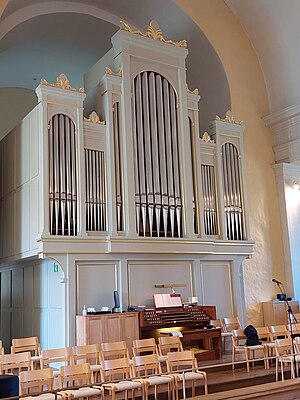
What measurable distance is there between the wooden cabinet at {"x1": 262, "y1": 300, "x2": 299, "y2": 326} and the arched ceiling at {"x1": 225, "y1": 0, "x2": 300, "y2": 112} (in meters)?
5.20

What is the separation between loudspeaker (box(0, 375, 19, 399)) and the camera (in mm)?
5660

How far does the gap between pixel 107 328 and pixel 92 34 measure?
8.87 m

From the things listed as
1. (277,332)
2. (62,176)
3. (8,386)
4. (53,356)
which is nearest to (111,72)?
(62,176)

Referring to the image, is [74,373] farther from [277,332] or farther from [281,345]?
[277,332]

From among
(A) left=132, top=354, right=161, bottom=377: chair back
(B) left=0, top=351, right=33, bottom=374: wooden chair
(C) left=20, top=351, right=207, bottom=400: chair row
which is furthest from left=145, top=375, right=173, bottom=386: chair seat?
(B) left=0, top=351, right=33, bottom=374: wooden chair

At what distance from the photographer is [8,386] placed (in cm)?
570

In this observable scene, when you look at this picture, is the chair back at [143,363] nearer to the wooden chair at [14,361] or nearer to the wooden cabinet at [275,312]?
the wooden chair at [14,361]

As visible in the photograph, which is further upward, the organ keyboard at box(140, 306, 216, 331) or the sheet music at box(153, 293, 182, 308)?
the sheet music at box(153, 293, 182, 308)

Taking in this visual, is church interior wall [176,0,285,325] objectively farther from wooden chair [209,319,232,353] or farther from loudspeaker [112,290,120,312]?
loudspeaker [112,290,120,312]

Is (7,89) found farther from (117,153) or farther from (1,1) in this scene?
(117,153)

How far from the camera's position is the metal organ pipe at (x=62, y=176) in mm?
10094

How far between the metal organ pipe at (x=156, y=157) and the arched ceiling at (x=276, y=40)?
150 inches

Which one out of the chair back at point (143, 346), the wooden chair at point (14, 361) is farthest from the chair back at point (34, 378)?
the chair back at point (143, 346)

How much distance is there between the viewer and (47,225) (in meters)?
9.88
